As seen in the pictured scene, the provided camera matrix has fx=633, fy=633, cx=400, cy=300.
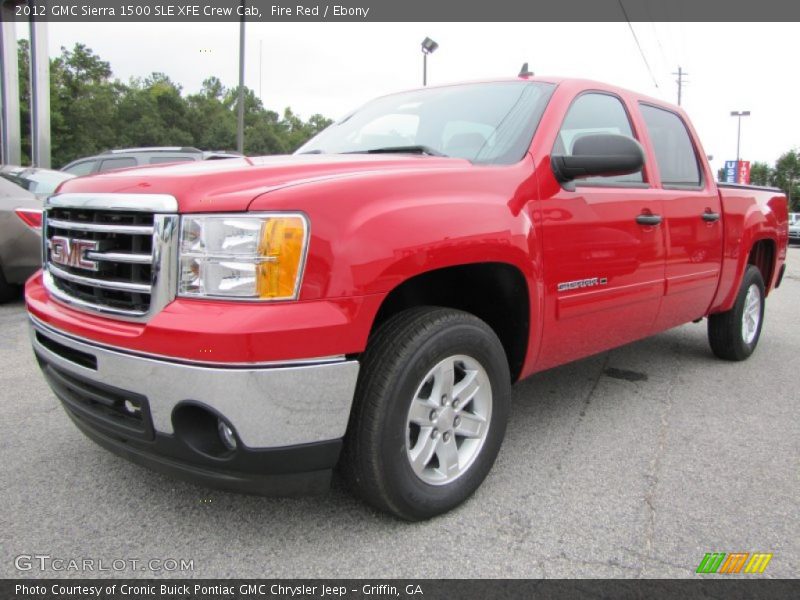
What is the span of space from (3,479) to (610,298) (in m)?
2.85

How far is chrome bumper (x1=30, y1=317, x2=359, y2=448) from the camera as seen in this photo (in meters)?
1.85

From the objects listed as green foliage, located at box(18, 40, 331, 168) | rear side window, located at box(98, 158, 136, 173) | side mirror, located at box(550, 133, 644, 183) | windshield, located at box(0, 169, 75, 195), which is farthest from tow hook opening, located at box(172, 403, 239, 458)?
green foliage, located at box(18, 40, 331, 168)

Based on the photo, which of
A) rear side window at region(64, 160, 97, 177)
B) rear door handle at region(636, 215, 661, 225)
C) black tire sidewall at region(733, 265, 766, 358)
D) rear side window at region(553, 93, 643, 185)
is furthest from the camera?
rear side window at region(64, 160, 97, 177)

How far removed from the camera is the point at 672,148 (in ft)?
13.4

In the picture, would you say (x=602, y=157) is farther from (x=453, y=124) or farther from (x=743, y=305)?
(x=743, y=305)

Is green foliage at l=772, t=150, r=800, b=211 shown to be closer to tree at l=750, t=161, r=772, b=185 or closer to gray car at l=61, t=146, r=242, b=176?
tree at l=750, t=161, r=772, b=185

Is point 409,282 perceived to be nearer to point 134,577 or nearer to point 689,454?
point 134,577

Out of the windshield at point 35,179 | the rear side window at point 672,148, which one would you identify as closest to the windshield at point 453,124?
the rear side window at point 672,148

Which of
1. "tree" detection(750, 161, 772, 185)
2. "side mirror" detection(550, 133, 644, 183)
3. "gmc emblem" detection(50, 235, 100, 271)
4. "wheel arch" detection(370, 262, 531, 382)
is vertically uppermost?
"tree" detection(750, 161, 772, 185)

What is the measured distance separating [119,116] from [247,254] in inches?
2377

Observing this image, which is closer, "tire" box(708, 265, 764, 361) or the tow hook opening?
the tow hook opening

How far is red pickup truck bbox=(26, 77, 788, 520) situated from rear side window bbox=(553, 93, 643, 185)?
0.02 meters

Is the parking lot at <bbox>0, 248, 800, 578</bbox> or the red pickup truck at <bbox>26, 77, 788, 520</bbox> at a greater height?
the red pickup truck at <bbox>26, 77, 788, 520</bbox>

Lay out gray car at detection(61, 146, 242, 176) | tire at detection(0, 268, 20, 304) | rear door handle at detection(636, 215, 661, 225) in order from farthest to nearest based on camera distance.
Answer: gray car at detection(61, 146, 242, 176), tire at detection(0, 268, 20, 304), rear door handle at detection(636, 215, 661, 225)
